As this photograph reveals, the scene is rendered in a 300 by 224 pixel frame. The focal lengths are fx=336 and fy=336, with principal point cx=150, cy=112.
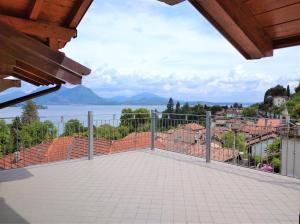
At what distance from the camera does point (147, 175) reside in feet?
20.6

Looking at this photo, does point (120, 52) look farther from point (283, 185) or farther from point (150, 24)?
point (283, 185)

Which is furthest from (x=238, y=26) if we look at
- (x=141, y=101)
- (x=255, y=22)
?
(x=141, y=101)

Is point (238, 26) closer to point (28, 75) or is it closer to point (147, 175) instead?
point (28, 75)

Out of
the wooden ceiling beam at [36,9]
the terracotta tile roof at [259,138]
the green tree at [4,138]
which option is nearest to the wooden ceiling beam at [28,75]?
the wooden ceiling beam at [36,9]

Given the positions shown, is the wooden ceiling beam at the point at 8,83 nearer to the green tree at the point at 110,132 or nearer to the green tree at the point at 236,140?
the green tree at the point at 110,132

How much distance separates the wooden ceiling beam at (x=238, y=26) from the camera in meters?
1.62

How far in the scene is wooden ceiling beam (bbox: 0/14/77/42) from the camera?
352 centimetres

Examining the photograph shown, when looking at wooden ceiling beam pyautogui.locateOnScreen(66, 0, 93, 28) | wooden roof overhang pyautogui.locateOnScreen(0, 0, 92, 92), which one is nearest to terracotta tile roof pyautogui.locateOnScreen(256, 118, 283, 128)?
wooden ceiling beam pyautogui.locateOnScreen(66, 0, 93, 28)

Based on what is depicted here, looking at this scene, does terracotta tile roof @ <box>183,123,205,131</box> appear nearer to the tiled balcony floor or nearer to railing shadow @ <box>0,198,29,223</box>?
the tiled balcony floor

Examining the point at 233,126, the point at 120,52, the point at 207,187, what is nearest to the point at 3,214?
the point at 207,187

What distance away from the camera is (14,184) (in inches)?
223

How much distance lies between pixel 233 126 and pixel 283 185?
1762mm

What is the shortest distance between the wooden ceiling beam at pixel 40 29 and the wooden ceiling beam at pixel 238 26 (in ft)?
7.80

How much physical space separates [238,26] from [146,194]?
3.83m
